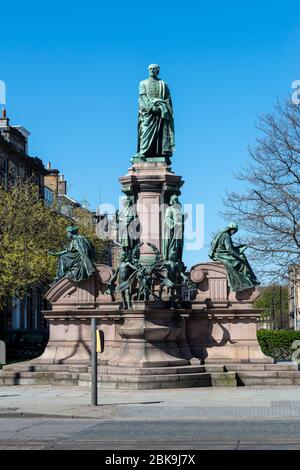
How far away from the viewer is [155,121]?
25781mm

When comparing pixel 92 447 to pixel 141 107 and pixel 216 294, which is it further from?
pixel 141 107

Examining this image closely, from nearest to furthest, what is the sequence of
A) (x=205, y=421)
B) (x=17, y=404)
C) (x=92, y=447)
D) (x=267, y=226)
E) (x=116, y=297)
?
(x=92, y=447) → (x=205, y=421) → (x=17, y=404) → (x=116, y=297) → (x=267, y=226)

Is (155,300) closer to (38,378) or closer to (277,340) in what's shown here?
(38,378)

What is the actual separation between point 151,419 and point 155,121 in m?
12.1

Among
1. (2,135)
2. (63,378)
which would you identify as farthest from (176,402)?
(2,135)

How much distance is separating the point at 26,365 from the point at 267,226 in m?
14.0

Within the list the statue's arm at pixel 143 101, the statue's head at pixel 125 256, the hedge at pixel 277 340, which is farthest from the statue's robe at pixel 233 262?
the hedge at pixel 277 340

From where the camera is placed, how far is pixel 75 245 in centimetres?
2538

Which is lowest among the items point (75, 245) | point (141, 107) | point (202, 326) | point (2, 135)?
point (202, 326)

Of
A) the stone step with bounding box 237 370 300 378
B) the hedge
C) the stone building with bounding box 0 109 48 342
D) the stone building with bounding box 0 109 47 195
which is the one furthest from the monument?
the stone building with bounding box 0 109 48 342

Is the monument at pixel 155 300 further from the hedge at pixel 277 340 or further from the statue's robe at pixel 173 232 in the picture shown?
the hedge at pixel 277 340

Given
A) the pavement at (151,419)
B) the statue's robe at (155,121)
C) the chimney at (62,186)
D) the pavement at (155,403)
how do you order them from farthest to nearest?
the chimney at (62,186) < the statue's robe at (155,121) < the pavement at (155,403) < the pavement at (151,419)

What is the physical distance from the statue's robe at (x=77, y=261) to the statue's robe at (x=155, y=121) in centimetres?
317

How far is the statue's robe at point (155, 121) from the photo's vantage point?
25672 mm
